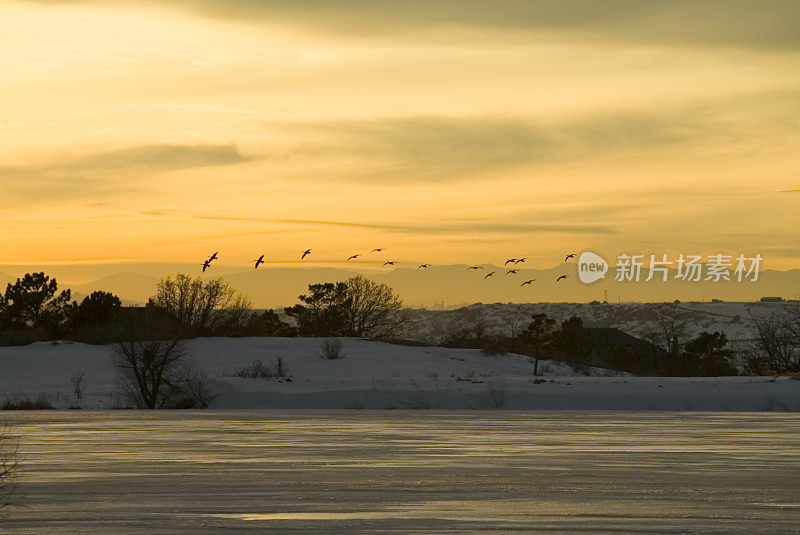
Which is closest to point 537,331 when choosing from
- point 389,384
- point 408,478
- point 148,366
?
point 389,384


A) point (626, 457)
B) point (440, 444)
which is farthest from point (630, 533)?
point (440, 444)

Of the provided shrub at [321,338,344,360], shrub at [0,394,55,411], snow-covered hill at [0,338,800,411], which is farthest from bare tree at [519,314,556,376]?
shrub at [0,394,55,411]

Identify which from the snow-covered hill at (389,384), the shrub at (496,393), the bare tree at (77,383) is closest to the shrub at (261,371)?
the snow-covered hill at (389,384)

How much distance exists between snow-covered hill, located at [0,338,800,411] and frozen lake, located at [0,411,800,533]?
21.1m

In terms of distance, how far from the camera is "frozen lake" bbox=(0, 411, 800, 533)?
57.5ft

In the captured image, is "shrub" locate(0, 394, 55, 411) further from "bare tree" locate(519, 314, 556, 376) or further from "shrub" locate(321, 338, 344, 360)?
"bare tree" locate(519, 314, 556, 376)

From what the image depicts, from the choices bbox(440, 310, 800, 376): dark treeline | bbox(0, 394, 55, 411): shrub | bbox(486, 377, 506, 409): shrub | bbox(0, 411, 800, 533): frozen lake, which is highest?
bbox(440, 310, 800, 376): dark treeline

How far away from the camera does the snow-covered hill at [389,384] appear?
63125 mm

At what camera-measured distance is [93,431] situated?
39.4 metres

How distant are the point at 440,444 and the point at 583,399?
31.9 metres

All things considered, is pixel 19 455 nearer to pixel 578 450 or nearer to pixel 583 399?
pixel 578 450

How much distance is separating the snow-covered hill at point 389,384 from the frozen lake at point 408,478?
21.1 meters

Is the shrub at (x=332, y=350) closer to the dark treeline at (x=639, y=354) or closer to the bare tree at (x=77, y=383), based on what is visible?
the dark treeline at (x=639, y=354)

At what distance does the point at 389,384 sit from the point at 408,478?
4549 cm
